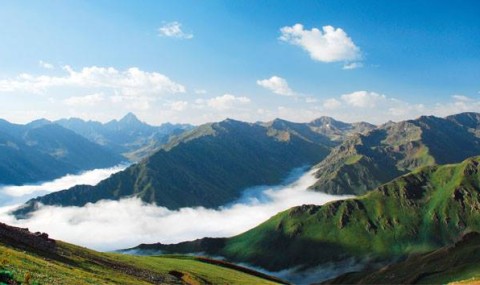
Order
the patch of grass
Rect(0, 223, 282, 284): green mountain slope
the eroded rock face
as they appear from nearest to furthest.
Result: 1. the patch of grass
2. Rect(0, 223, 282, 284): green mountain slope
3. the eroded rock face

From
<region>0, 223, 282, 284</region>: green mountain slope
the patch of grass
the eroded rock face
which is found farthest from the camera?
the eroded rock face

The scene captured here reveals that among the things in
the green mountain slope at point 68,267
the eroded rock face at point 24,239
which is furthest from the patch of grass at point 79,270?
the eroded rock face at point 24,239

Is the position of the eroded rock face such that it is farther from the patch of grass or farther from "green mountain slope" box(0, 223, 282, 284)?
the patch of grass

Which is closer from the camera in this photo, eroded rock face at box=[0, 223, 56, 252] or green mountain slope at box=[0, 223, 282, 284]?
green mountain slope at box=[0, 223, 282, 284]

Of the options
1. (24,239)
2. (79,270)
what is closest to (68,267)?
(79,270)

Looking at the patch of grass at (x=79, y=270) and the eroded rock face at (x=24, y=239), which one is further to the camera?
the eroded rock face at (x=24, y=239)

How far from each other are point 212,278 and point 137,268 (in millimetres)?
19376

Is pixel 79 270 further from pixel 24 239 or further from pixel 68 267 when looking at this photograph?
pixel 24 239

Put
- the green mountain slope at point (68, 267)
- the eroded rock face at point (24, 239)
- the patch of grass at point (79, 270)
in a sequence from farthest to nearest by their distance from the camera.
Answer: the eroded rock face at point (24, 239) → the green mountain slope at point (68, 267) → the patch of grass at point (79, 270)

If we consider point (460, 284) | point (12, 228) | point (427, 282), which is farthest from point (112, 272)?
point (427, 282)

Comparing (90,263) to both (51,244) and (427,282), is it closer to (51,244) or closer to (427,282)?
(51,244)

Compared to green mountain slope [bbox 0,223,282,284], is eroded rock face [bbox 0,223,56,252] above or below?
above

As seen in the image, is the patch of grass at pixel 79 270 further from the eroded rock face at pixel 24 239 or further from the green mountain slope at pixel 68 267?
the eroded rock face at pixel 24 239

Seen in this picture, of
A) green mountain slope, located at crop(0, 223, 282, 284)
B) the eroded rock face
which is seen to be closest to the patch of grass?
green mountain slope, located at crop(0, 223, 282, 284)
